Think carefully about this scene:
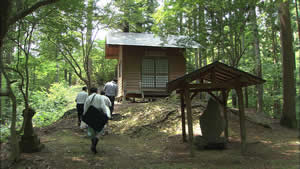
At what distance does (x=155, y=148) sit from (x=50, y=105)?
13.5 m

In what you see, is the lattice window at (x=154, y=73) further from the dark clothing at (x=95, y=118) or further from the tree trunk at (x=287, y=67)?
the dark clothing at (x=95, y=118)

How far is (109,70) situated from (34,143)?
904 inches

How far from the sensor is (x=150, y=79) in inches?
637

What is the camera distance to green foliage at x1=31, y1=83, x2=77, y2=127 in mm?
13559

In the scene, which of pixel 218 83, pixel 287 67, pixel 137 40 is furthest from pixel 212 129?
pixel 137 40

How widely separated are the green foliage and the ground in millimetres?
3889

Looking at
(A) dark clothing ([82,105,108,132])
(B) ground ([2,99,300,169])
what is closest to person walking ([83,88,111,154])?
(A) dark clothing ([82,105,108,132])

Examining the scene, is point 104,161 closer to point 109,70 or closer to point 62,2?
point 62,2

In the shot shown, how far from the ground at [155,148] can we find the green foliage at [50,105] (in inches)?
153

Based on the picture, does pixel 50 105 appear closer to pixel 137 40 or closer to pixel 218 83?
pixel 137 40

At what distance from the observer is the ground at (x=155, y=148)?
523 cm

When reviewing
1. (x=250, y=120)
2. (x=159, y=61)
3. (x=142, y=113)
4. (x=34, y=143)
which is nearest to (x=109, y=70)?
(x=159, y=61)

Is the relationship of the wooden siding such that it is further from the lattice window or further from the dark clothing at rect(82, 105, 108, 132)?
the dark clothing at rect(82, 105, 108, 132)

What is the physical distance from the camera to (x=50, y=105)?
17.8 meters
